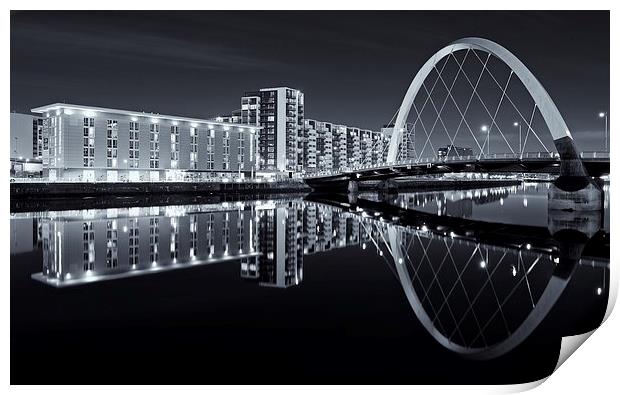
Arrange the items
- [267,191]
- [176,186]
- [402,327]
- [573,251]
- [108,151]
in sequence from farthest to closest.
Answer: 1. [267,191]
2. [108,151]
3. [176,186]
4. [573,251]
5. [402,327]

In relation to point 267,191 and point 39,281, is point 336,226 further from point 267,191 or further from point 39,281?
point 267,191

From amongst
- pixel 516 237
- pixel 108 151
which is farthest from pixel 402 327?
pixel 108 151

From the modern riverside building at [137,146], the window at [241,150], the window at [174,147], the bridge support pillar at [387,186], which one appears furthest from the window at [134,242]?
the bridge support pillar at [387,186]

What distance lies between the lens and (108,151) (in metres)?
47.1

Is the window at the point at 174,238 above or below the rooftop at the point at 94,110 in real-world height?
below

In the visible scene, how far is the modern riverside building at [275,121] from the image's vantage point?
3253 inches

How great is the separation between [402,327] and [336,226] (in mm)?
14817

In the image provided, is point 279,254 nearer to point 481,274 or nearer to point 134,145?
point 481,274

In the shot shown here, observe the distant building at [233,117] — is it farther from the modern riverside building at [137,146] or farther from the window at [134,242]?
the window at [134,242]

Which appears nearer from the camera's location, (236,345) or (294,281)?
(236,345)

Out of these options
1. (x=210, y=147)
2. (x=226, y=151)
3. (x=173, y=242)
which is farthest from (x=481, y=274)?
(x=226, y=151)

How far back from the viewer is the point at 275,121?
82.9m

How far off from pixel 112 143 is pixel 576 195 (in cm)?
3801

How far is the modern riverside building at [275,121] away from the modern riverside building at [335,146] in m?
8.93
